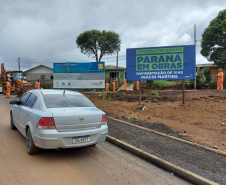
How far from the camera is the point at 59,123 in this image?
4109 millimetres

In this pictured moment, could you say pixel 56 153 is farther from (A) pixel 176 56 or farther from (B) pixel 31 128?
(A) pixel 176 56

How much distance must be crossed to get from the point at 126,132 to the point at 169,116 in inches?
134

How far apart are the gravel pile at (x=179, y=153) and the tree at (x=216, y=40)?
2042 cm

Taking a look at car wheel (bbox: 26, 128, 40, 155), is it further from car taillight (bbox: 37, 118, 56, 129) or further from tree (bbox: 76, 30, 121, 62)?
tree (bbox: 76, 30, 121, 62)

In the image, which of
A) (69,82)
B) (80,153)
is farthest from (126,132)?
(69,82)

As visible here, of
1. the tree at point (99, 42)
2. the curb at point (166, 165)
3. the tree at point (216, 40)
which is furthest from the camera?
the tree at point (99, 42)

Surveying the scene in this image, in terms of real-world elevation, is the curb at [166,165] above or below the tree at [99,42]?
below

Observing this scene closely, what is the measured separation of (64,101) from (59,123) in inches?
36.8

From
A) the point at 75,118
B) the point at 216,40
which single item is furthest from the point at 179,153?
the point at 216,40

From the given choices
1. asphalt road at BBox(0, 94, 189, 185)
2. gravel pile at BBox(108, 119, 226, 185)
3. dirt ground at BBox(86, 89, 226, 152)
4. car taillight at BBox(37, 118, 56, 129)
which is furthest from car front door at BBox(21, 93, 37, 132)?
dirt ground at BBox(86, 89, 226, 152)

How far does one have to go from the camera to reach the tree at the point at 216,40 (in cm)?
2206

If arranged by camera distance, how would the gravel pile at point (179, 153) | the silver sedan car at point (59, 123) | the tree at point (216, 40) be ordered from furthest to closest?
1. the tree at point (216, 40)
2. the silver sedan car at point (59, 123)
3. the gravel pile at point (179, 153)

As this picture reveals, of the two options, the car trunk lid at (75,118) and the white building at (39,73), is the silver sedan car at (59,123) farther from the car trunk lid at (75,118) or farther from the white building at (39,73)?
the white building at (39,73)

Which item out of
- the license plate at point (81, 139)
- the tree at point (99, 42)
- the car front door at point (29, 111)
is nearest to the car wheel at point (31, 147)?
the car front door at point (29, 111)
